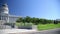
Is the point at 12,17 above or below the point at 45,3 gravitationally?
below

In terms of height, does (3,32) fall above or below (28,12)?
below

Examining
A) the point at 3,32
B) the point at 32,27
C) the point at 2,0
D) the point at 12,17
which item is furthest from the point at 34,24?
the point at 2,0

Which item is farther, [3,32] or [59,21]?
[59,21]

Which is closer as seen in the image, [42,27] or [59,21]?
[42,27]

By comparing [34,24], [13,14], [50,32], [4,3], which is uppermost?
[4,3]

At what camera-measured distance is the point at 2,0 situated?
6.57 ft

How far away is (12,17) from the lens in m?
1.95

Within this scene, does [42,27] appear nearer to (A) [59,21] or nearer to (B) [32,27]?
(B) [32,27]

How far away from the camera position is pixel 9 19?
6.52 feet

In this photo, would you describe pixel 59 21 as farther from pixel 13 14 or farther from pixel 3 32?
pixel 3 32

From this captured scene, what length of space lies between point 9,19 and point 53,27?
2.46ft

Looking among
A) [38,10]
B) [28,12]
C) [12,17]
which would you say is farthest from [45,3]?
[12,17]

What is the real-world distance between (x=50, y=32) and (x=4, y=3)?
90 cm

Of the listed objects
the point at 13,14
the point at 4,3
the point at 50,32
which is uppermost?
the point at 4,3
